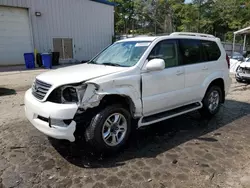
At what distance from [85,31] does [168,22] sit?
21.1 metres

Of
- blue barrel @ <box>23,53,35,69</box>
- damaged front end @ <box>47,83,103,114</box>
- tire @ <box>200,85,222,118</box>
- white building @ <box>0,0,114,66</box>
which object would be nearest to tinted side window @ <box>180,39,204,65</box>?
tire @ <box>200,85,222,118</box>

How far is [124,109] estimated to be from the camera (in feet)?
11.5

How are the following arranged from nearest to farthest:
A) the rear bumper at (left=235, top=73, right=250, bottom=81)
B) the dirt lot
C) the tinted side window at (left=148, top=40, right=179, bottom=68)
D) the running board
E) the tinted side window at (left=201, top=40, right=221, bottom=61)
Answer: the dirt lot
the running board
the tinted side window at (left=148, top=40, right=179, bottom=68)
the tinted side window at (left=201, top=40, right=221, bottom=61)
the rear bumper at (left=235, top=73, right=250, bottom=81)

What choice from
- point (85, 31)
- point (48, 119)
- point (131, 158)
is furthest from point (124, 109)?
point (85, 31)

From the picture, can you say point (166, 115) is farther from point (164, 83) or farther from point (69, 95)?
point (69, 95)

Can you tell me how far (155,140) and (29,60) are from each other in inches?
472

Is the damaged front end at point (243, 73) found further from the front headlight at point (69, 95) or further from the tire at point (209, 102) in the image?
the front headlight at point (69, 95)

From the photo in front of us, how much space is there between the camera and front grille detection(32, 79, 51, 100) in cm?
330

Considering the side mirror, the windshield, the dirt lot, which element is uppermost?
the windshield

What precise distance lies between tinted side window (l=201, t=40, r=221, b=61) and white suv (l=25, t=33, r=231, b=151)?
0.07 feet

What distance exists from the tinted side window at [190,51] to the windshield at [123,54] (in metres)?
0.88

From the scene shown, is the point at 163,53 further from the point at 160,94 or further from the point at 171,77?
the point at 160,94

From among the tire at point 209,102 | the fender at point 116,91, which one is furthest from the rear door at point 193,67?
the fender at point 116,91

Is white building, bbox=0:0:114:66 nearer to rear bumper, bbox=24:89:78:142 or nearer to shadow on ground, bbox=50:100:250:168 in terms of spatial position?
shadow on ground, bbox=50:100:250:168
